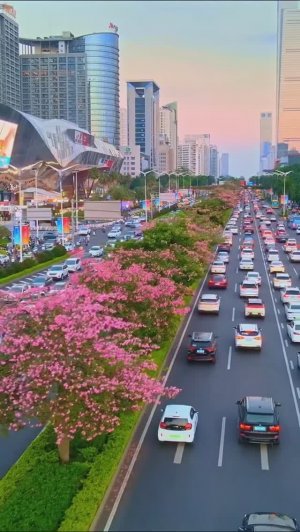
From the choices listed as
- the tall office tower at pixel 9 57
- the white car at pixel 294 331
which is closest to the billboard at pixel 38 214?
the white car at pixel 294 331

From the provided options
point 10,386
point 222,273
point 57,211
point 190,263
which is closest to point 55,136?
point 57,211

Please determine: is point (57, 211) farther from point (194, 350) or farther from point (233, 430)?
point (233, 430)

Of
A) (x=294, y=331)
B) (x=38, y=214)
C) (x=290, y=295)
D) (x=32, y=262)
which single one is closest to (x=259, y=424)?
(x=294, y=331)

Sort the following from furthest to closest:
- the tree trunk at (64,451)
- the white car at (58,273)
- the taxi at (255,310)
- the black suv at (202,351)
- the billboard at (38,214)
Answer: the billboard at (38,214) < the white car at (58,273) < the taxi at (255,310) < the black suv at (202,351) < the tree trunk at (64,451)

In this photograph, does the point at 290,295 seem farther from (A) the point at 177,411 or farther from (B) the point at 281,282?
(A) the point at 177,411

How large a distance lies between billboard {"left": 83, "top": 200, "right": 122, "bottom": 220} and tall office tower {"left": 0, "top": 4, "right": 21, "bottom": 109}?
87198 mm

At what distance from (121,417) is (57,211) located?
285ft

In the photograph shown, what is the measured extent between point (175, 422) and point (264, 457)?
7.68 ft

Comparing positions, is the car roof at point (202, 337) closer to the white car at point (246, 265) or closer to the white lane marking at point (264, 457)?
the white lane marking at point (264, 457)

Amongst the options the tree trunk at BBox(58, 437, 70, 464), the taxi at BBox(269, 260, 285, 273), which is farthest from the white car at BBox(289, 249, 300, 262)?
the tree trunk at BBox(58, 437, 70, 464)

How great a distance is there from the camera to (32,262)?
4919cm

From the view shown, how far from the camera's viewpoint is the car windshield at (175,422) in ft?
53.1

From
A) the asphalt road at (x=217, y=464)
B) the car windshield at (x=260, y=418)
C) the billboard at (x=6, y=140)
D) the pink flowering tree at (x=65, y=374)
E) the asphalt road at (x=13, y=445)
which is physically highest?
the billboard at (x=6, y=140)

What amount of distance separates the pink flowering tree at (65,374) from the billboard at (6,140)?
302 feet
